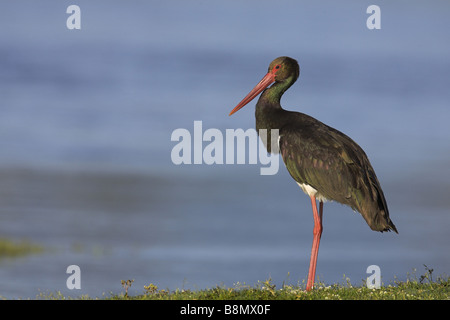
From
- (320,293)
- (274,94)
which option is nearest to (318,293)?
(320,293)

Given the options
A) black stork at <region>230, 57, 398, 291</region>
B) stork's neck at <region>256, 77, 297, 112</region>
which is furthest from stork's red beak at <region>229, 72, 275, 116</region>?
black stork at <region>230, 57, 398, 291</region>

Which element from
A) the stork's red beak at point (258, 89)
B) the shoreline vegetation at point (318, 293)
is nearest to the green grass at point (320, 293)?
the shoreline vegetation at point (318, 293)

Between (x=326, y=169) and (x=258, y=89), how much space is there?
2892 millimetres

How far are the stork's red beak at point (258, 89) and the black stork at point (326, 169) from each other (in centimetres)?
115

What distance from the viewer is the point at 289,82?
1215 cm

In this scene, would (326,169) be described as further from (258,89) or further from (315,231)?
(258,89)

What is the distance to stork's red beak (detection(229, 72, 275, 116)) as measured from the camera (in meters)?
12.4

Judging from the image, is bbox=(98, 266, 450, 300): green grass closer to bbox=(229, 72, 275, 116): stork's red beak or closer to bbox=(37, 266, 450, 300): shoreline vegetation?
bbox=(37, 266, 450, 300): shoreline vegetation

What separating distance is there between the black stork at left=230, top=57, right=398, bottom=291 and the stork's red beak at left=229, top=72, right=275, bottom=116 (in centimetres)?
115

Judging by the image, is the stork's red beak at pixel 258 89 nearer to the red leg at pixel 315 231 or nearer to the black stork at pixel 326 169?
the black stork at pixel 326 169
